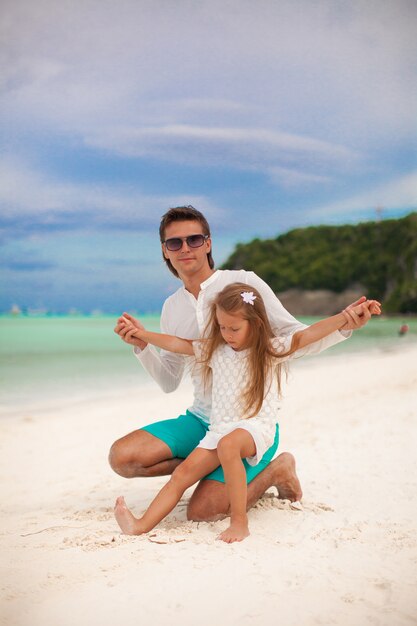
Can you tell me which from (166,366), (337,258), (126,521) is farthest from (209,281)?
(337,258)

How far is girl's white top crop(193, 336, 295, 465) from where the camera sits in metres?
2.47

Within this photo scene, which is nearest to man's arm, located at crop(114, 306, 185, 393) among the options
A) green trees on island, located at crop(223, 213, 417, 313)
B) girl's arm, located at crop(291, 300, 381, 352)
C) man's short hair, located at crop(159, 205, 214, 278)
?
man's short hair, located at crop(159, 205, 214, 278)

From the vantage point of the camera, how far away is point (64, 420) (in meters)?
6.42

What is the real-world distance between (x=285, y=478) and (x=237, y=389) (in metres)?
0.56

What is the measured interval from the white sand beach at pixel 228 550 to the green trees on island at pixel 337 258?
3635cm

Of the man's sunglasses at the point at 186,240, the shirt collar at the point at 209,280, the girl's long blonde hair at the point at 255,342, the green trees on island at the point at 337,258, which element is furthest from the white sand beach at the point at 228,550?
the green trees on island at the point at 337,258

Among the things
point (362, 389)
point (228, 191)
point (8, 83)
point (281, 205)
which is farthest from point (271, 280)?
point (8, 83)

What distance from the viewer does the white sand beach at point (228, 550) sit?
5.86ft

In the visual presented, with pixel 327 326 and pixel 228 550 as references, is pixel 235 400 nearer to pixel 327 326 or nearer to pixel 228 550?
pixel 327 326

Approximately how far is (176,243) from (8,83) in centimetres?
229

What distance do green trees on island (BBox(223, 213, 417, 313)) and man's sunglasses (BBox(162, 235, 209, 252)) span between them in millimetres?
37364

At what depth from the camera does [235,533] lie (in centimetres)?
230

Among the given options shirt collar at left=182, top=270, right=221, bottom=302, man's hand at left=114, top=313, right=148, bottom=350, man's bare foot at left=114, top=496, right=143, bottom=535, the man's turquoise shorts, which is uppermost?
shirt collar at left=182, top=270, right=221, bottom=302

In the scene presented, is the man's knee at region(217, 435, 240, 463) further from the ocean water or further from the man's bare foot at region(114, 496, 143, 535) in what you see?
the ocean water
